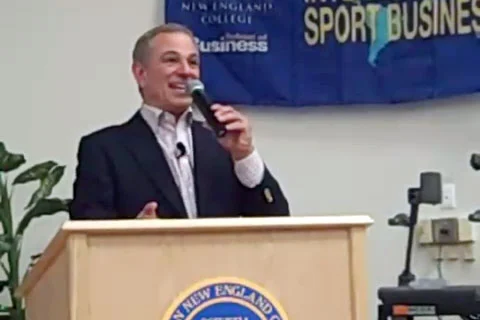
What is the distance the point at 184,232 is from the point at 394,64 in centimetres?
262

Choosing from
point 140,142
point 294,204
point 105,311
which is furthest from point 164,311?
point 294,204

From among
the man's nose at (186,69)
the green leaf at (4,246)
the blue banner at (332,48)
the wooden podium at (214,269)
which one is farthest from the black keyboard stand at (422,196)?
the wooden podium at (214,269)

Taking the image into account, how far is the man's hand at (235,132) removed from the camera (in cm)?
176

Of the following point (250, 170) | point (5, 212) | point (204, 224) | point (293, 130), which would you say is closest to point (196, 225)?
point (204, 224)

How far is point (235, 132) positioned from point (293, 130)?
2.13 metres

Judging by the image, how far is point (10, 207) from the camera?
374cm

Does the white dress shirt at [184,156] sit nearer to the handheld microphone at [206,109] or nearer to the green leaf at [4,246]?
the handheld microphone at [206,109]

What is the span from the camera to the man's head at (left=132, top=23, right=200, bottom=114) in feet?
7.14

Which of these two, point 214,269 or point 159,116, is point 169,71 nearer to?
point 159,116

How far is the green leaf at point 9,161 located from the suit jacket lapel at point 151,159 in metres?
1.42

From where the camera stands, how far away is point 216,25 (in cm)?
391

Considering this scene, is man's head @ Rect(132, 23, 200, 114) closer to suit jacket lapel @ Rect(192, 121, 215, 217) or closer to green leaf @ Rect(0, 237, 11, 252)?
suit jacket lapel @ Rect(192, 121, 215, 217)

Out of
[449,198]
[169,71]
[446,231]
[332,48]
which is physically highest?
[332,48]

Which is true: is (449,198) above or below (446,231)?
above
